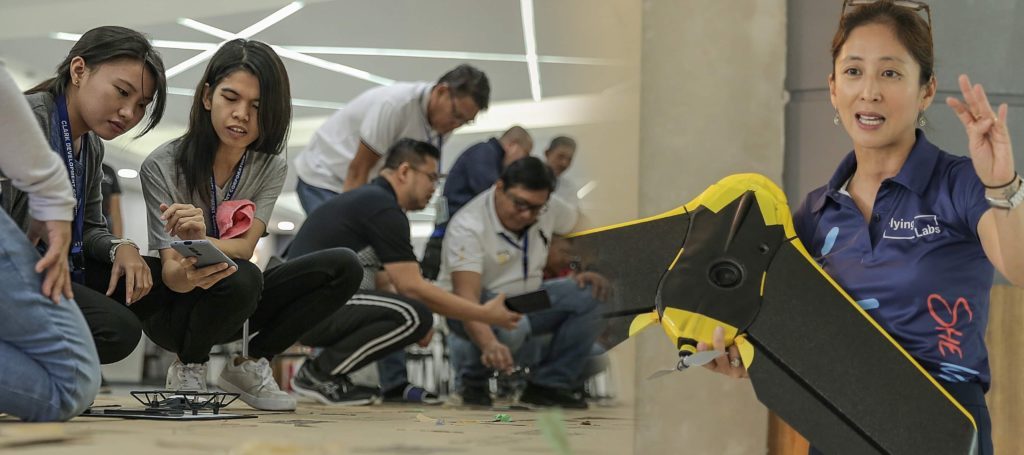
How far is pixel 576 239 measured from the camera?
1.20 meters

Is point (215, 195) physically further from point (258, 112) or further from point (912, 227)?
Result: point (912, 227)

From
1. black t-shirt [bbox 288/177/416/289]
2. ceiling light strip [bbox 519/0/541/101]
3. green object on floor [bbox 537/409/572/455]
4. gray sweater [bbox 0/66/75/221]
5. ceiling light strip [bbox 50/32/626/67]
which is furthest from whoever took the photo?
ceiling light strip [bbox 519/0/541/101]

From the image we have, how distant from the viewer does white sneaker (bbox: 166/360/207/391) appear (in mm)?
1340

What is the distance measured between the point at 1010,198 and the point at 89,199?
105cm

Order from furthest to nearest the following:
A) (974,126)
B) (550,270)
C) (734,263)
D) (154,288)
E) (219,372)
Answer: (550,270)
(219,372)
(154,288)
(734,263)
(974,126)

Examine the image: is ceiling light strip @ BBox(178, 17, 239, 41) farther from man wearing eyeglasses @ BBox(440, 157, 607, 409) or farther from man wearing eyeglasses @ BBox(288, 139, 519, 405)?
man wearing eyeglasses @ BBox(440, 157, 607, 409)

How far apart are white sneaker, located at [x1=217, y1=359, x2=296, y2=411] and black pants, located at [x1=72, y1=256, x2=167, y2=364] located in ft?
0.70

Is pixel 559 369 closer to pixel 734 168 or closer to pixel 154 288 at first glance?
pixel 734 168

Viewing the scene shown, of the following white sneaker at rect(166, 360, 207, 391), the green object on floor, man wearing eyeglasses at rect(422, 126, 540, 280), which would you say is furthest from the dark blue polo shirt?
Answer: the green object on floor

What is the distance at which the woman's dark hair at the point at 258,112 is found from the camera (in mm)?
1276

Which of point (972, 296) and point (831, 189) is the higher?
point (831, 189)

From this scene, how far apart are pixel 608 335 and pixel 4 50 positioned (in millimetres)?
835

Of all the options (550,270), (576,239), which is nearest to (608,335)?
(576,239)

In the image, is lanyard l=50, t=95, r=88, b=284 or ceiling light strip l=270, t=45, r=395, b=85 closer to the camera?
lanyard l=50, t=95, r=88, b=284
